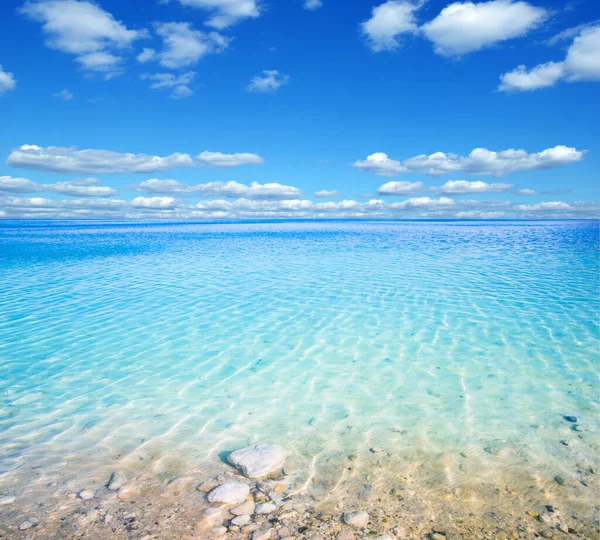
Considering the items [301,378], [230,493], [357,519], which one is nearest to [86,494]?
[230,493]

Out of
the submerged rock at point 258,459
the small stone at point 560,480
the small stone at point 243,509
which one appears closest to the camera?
the small stone at point 243,509

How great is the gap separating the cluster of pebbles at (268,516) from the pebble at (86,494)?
0.04 feet

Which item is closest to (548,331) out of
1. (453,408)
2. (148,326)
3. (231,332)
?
(453,408)

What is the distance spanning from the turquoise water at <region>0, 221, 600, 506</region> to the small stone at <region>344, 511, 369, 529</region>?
0.86 metres

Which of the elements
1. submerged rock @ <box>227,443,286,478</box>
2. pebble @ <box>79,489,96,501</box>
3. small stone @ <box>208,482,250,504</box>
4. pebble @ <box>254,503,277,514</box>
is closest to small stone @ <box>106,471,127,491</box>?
pebble @ <box>79,489,96,501</box>

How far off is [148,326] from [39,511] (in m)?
7.72

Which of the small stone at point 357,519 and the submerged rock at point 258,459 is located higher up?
the small stone at point 357,519

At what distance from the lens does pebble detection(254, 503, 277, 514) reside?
4.21 m

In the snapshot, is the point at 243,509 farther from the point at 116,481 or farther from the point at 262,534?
the point at 116,481

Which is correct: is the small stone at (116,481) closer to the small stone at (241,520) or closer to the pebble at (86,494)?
the pebble at (86,494)

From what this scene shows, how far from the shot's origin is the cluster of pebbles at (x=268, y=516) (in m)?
3.90

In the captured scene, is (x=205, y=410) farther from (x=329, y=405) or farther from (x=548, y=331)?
(x=548, y=331)

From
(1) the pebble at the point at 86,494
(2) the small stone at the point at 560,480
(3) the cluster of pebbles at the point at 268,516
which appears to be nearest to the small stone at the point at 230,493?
(3) the cluster of pebbles at the point at 268,516

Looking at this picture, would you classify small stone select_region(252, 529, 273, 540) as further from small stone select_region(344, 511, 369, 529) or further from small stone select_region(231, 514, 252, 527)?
small stone select_region(344, 511, 369, 529)
